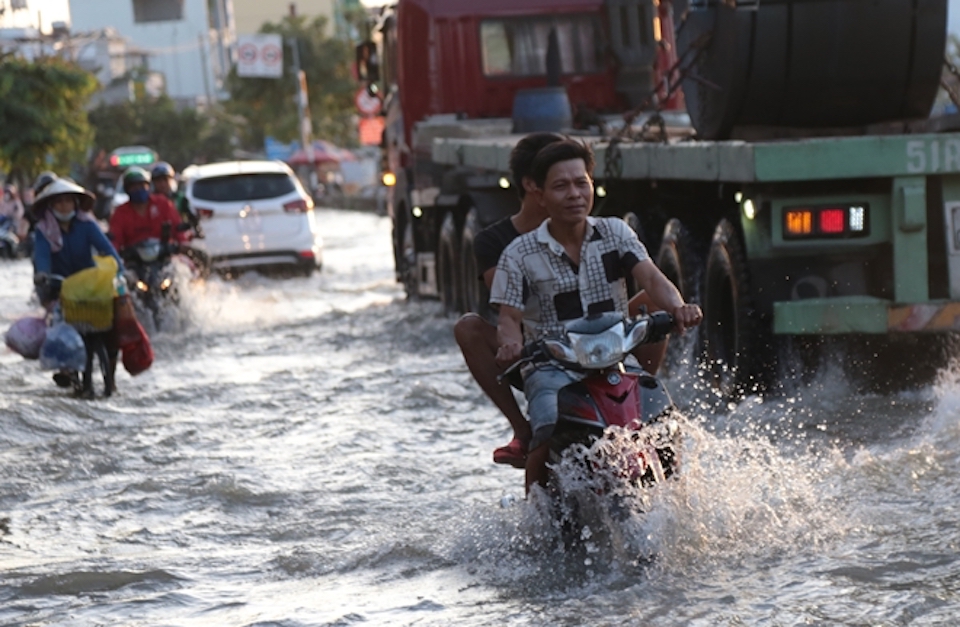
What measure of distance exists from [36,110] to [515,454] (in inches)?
1598

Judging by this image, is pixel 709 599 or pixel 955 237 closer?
pixel 709 599

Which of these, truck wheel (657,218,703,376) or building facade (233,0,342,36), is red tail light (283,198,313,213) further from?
building facade (233,0,342,36)

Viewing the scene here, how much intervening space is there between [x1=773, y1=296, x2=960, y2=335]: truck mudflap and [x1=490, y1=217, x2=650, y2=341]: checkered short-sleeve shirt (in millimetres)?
2692

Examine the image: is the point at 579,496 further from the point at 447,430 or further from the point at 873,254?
the point at 447,430

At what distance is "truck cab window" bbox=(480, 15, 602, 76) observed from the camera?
16016 millimetres

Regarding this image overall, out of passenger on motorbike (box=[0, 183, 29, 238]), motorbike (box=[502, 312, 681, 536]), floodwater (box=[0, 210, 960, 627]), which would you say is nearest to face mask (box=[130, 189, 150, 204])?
floodwater (box=[0, 210, 960, 627])

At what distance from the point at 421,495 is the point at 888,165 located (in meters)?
2.56

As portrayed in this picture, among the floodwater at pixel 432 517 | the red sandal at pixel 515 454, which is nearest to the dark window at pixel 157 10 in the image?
the floodwater at pixel 432 517

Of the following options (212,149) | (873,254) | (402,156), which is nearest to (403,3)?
(402,156)

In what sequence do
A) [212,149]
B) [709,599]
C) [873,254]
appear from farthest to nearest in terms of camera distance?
1. [212,149]
2. [873,254]
3. [709,599]

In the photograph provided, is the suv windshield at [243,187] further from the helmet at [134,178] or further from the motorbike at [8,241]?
the motorbike at [8,241]

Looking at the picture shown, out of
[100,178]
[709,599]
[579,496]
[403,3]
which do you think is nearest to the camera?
[709,599]

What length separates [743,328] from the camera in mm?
8859

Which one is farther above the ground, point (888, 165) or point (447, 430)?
point (888, 165)
